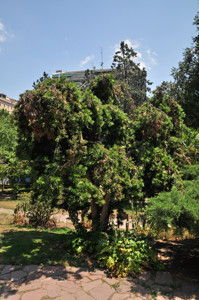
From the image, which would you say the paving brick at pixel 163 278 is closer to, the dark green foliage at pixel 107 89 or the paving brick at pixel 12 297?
the paving brick at pixel 12 297

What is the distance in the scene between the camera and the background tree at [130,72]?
20516 millimetres

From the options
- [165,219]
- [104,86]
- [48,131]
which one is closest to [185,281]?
[165,219]

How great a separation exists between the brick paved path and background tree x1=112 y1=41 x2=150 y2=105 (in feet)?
56.3

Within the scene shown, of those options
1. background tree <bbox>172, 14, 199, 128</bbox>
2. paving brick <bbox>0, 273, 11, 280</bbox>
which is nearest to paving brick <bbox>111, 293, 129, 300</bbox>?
paving brick <bbox>0, 273, 11, 280</bbox>

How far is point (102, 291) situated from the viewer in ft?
15.3

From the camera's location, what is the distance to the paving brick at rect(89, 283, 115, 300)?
4467 mm

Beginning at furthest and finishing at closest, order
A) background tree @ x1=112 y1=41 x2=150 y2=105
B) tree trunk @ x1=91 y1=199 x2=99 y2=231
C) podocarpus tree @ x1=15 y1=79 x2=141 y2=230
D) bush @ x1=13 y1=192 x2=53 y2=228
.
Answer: background tree @ x1=112 y1=41 x2=150 y2=105, bush @ x1=13 y1=192 x2=53 y2=228, tree trunk @ x1=91 y1=199 x2=99 y2=231, podocarpus tree @ x1=15 y1=79 x2=141 y2=230

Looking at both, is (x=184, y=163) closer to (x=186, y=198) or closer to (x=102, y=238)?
(x=186, y=198)

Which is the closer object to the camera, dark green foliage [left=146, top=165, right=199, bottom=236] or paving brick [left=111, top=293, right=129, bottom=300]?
dark green foliage [left=146, top=165, right=199, bottom=236]

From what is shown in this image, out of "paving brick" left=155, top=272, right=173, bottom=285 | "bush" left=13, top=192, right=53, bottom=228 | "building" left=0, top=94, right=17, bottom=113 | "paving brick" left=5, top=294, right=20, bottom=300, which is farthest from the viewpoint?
"building" left=0, top=94, right=17, bottom=113

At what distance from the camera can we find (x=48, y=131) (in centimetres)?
498

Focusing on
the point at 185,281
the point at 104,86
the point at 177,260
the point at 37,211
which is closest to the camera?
the point at 185,281

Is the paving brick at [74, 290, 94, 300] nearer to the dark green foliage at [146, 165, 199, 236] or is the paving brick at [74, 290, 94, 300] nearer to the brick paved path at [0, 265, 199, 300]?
the brick paved path at [0, 265, 199, 300]

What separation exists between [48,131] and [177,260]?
206 inches
